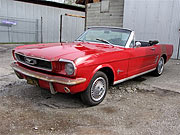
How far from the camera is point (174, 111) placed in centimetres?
329

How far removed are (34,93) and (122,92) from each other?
1937 mm

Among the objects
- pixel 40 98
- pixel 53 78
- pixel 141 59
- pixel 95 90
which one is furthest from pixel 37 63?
pixel 141 59

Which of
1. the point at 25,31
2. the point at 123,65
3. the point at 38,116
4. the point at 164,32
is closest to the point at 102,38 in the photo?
the point at 123,65

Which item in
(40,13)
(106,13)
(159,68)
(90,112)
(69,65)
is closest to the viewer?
(69,65)

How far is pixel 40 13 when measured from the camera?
663 inches

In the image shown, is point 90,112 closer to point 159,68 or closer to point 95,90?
point 95,90

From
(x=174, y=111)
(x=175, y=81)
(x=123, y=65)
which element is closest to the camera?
(x=174, y=111)

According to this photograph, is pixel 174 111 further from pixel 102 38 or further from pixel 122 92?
pixel 102 38

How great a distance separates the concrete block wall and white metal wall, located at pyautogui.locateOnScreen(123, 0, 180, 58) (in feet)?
1.51

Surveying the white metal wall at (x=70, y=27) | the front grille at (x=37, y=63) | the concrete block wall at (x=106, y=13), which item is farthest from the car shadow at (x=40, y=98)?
the white metal wall at (x=70, y=27)

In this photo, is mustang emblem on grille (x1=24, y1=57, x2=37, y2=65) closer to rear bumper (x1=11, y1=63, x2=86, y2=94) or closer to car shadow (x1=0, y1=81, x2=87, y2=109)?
rear bumper (x1=11, y1=63, x2=86, y2=94)

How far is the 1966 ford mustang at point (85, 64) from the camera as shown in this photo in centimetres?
291

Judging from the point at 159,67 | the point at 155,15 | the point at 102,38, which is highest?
the point at 155,15

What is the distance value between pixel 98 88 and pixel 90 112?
0.48m
